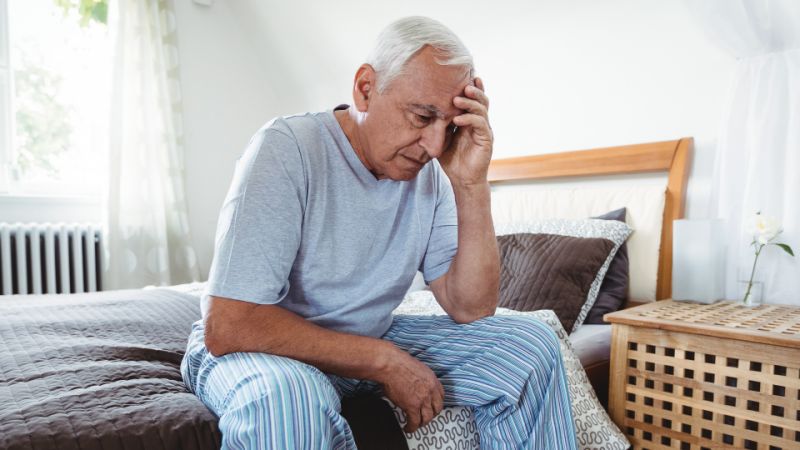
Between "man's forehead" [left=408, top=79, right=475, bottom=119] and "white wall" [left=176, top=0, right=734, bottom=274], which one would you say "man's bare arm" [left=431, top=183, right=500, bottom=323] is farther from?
"white wall" [left=176, top=0, right=734, bottom=274]

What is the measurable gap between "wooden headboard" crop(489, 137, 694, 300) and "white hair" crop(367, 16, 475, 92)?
1222 mm

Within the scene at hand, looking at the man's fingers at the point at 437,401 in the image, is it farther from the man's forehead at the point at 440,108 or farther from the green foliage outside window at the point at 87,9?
the green foliage outside window at the point at 87,9

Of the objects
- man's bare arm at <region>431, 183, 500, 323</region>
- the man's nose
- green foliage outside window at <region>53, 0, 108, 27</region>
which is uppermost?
green foliage outside window at <region>53, 0, 108, 27</region>

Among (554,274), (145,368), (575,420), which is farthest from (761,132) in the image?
(145,368)

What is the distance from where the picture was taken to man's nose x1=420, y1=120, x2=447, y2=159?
105cm

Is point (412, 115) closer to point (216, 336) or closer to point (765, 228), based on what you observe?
point (216, 336)

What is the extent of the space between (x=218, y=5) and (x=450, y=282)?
3.06 meters

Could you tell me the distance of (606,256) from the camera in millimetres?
1806

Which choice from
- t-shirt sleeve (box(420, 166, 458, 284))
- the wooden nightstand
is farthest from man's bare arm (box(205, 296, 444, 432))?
the wooden nightstand

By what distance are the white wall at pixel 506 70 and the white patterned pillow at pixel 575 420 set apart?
34.5 inches

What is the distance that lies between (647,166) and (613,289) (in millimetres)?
475

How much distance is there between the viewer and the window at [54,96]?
2893mm

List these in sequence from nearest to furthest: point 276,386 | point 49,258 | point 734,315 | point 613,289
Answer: point 276,386 → point 734,315 → point 613,289 → point 49,258

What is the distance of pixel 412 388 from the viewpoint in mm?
956
